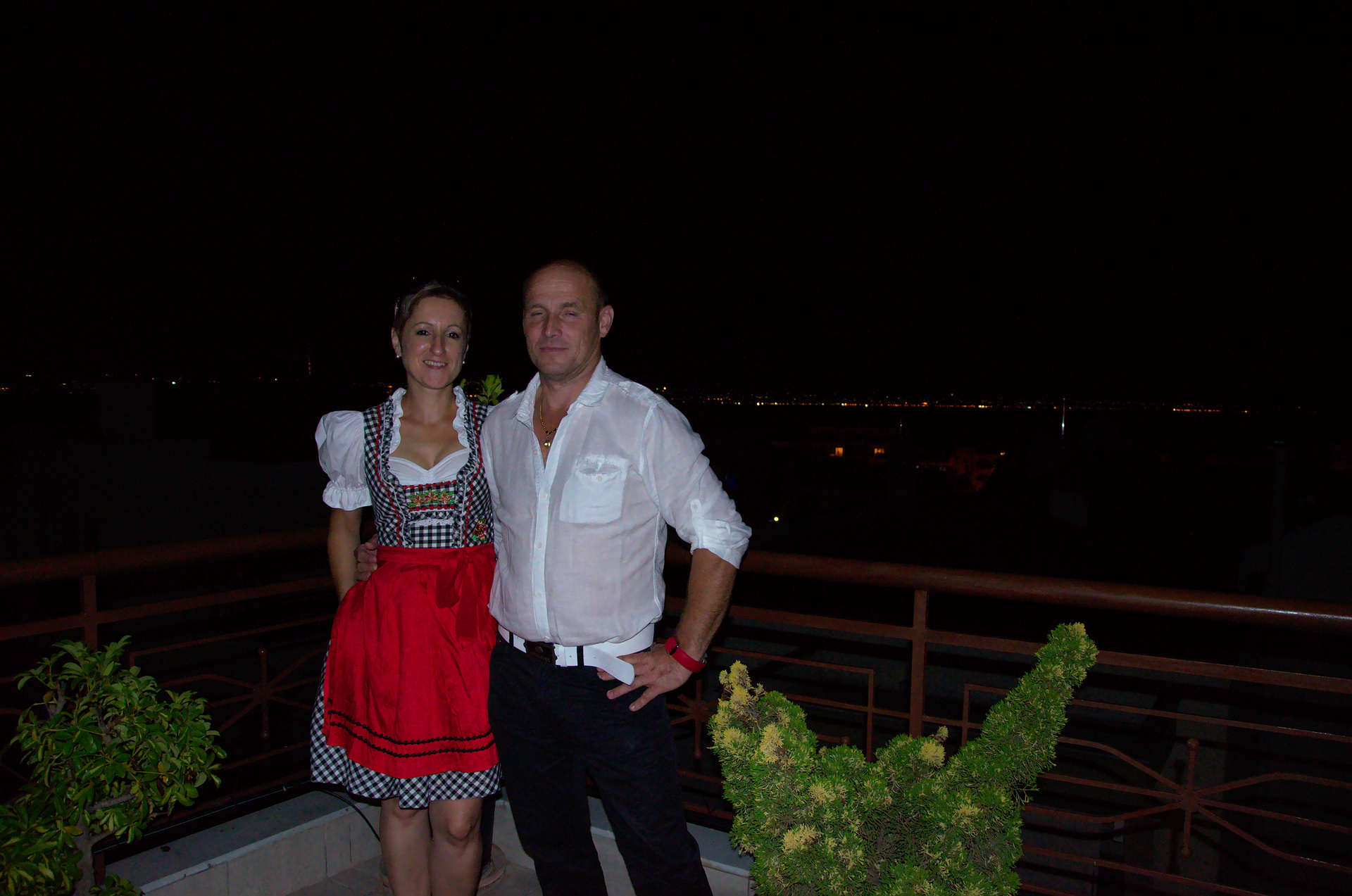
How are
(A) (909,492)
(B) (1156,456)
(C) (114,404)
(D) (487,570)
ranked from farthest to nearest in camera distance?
(B) (1156,456) < (A) (909,492) < (C) (114,404) < (D) (487,570)

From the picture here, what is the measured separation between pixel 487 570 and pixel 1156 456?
6058 centimetres

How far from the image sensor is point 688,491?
1.55 meters

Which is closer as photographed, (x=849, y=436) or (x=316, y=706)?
(x=316, y=706)

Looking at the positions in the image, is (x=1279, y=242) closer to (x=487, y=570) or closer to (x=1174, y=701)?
(x=1174, y=701)

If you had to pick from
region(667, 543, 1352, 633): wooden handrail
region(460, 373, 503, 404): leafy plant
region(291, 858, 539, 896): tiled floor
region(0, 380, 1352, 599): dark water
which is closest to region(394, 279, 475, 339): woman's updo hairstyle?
region(460, 373, 503, 404): leafy plant

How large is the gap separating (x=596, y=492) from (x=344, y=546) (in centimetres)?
84

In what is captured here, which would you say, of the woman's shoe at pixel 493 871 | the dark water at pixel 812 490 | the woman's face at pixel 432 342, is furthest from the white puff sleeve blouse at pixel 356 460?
the dark water at pixel 812 490

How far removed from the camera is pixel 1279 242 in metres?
52.1

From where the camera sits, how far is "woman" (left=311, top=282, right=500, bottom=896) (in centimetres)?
177

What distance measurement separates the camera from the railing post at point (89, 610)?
202cm

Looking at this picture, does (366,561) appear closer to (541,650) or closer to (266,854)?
(541,650)

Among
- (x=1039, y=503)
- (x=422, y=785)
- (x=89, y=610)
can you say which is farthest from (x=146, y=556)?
(x=1039, y=503)

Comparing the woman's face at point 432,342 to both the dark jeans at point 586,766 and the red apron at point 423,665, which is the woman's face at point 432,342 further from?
the dark jeans at point 586,766

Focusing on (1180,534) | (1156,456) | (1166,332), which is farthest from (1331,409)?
(1180,534)
